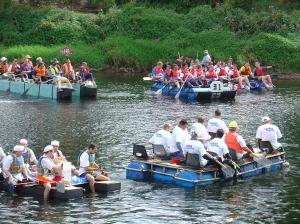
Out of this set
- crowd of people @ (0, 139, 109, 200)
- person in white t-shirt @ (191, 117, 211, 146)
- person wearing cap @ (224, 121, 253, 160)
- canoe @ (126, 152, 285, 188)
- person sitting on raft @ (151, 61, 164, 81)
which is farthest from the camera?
person sitting on raft @ (151, 61, 164, 81)

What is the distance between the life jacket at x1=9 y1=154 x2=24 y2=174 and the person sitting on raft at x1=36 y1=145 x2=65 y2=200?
1.95ft

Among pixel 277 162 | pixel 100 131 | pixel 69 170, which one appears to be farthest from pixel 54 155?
pixel 100 131

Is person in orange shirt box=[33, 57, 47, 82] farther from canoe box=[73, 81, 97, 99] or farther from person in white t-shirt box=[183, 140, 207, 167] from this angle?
person in white t-shirt box=[183, 140, 207, 167]

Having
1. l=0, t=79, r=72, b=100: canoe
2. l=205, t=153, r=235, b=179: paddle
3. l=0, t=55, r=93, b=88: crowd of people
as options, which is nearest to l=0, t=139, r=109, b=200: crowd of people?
l=205, t=153, r=235, b=179: paddle

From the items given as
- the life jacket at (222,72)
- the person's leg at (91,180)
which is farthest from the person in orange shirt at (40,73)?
the person's leg at (91,180)

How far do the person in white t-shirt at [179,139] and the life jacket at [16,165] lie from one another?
5472mm

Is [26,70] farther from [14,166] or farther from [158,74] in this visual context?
[14,166]

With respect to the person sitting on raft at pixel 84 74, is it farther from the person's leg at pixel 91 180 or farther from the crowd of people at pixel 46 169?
the person's leg at pixel 91 180

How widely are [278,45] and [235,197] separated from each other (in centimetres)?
4578

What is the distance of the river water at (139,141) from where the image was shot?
2397cm

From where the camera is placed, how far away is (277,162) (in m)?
30.1

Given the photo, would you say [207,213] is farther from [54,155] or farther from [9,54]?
[9,54]

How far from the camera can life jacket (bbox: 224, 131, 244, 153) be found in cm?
2858

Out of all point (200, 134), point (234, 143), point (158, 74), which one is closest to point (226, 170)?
point (234, 143)
